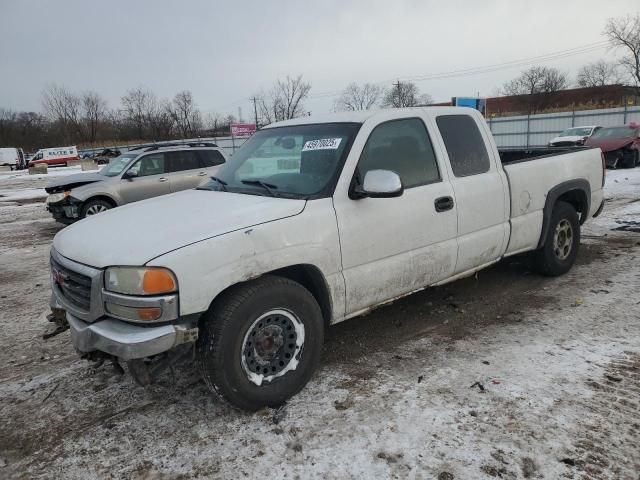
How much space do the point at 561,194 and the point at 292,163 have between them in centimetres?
313

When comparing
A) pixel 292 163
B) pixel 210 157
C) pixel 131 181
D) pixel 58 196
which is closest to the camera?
pixel 292 163

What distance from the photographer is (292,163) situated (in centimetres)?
382

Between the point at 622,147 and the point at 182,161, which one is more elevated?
the point at 182,161

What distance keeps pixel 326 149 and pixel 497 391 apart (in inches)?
81.1

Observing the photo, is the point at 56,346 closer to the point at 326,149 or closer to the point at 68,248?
the point at 68,248

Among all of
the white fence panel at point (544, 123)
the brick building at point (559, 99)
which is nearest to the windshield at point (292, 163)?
the white fence panel at point (544, 123)

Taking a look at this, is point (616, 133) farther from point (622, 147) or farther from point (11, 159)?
point (11, 159)

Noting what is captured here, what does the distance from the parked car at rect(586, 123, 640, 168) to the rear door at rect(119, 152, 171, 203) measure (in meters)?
14.1

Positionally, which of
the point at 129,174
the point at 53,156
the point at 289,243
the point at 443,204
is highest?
the point at 53,156

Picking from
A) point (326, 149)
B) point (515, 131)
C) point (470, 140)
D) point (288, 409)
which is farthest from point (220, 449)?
point (515, 131)

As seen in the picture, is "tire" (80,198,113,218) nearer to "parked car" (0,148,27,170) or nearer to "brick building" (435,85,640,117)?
"parked car" (0,148,27,170)

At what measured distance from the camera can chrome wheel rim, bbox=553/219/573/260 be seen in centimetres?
536

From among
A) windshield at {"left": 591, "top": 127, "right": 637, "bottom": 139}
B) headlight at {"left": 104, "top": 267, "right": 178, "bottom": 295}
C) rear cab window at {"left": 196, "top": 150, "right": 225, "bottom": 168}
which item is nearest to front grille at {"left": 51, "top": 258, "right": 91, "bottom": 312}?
headlight at {"left": 104, "top": 267, "right": 178, "bottom": 295}

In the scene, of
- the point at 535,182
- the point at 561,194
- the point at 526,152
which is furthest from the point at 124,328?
the point at 526,152
